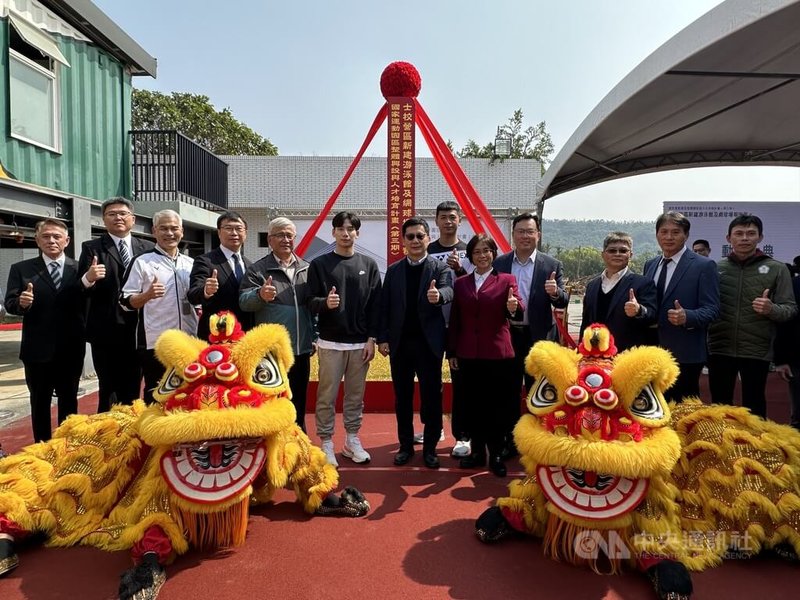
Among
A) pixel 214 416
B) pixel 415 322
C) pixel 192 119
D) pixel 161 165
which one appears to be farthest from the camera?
pixel 192 119

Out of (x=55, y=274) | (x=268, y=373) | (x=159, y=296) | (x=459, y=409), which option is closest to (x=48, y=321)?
(x=55, y=274)

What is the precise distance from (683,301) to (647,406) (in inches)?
51.4

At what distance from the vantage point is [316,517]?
274cm

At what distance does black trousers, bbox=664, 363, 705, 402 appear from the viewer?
3.09 m

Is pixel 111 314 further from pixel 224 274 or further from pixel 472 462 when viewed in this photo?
pixel 472 462

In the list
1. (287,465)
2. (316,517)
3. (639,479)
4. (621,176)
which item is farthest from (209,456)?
(621,176)

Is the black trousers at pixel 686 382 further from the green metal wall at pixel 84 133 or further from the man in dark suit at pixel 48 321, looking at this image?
the green metal wall at pixel 84 133

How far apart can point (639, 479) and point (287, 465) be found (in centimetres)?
161

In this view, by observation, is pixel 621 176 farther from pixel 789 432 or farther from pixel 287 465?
pixel 287 465

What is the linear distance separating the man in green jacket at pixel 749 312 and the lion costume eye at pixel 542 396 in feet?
5.86

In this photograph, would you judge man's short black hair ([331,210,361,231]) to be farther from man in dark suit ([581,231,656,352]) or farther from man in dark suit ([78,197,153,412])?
man in dark suit ([581,231,656,352])

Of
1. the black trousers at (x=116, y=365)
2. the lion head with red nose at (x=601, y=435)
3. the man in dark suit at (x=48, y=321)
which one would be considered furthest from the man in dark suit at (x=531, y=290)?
the man in dark suit at (x=48, y=321)

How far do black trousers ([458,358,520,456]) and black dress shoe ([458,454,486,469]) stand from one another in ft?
0.31

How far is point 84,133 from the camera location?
655 cm
